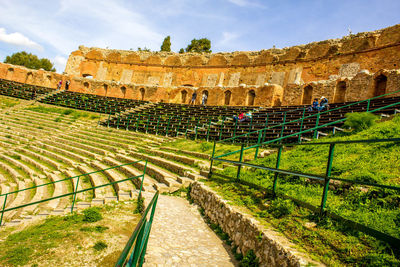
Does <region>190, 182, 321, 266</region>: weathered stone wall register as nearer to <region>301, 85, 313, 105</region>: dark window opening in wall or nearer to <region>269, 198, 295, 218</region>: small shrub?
<region>269, 198, 295, 218</region>: small shrub

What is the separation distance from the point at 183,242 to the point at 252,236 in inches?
52.9

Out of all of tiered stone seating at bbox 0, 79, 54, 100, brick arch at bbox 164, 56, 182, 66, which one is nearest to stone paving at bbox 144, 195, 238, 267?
tiered stone seating at bbox 0, 79, 54, 100

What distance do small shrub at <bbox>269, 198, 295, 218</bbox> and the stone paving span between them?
3.10ft

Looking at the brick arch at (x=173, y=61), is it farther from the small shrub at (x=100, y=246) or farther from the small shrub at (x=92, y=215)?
the small shrub at (x=100, y=246)

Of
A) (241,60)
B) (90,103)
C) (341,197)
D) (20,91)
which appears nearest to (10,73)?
(20,91)

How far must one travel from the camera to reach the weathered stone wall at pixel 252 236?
2826mm

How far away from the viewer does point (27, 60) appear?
55812 millimetres

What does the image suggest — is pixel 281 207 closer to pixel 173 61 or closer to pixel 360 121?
pixel 360 121

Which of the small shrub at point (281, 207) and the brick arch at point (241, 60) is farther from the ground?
the brick arch at point (241, 60)

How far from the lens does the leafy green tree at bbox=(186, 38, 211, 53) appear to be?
50875 mm

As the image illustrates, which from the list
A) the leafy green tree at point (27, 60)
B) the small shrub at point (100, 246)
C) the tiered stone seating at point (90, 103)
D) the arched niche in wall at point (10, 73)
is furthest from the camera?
the leafy green tree at point (27, 60)

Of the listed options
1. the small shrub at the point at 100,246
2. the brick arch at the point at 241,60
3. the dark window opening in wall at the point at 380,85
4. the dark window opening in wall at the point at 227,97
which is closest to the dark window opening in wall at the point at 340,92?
the dark window opening in wall at the point at 380,85

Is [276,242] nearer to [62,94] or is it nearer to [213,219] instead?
[213,219]

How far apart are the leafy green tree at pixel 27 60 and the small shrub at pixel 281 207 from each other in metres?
64.2
